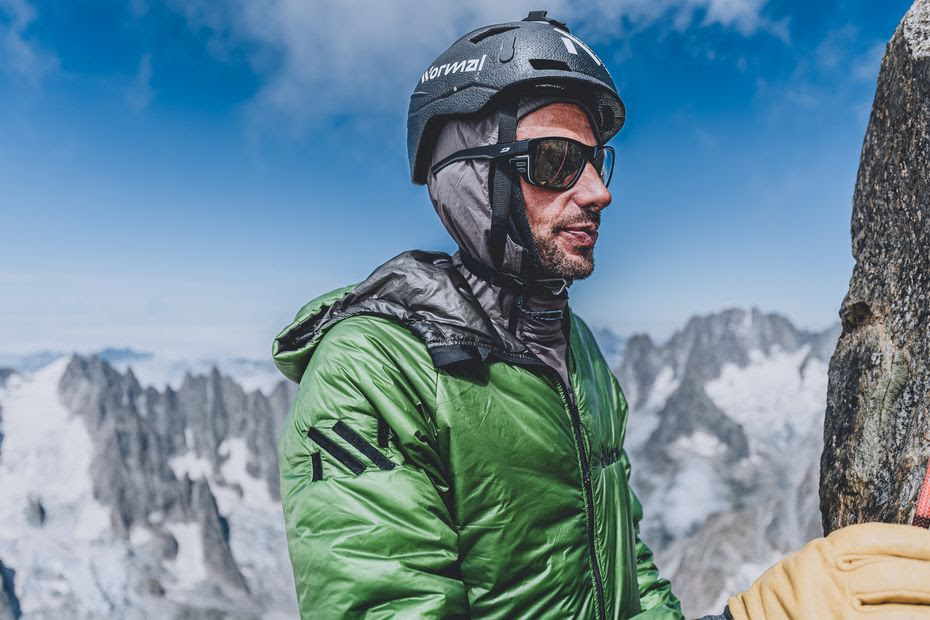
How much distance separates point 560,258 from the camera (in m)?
3.39

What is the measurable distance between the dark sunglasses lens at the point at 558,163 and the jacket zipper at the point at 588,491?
1.05 m

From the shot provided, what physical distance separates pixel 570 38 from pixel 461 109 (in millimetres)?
837

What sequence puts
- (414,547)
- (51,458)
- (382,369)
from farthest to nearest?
(51,458)
(382,369)
(414,547)

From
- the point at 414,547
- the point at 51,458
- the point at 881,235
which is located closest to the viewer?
the point at 414,547

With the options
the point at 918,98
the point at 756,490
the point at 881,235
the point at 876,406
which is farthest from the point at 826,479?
the point at 756,490

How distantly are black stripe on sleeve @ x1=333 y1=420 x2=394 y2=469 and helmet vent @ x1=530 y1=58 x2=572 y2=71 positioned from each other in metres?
2.24

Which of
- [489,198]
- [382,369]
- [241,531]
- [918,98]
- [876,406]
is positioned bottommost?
[241,531]

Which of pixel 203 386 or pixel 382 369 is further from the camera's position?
pixel 203 386

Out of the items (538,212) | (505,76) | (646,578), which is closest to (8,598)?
(646,578)

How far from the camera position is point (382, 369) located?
2.80m

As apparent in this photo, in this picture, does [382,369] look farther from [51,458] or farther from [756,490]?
[756,490]

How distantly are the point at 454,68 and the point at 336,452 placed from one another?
7.63ft

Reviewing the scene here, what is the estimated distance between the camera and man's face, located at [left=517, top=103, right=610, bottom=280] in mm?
3404

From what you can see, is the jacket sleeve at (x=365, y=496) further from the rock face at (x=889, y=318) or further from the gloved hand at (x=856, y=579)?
the rock face at (x=889, y=318)
